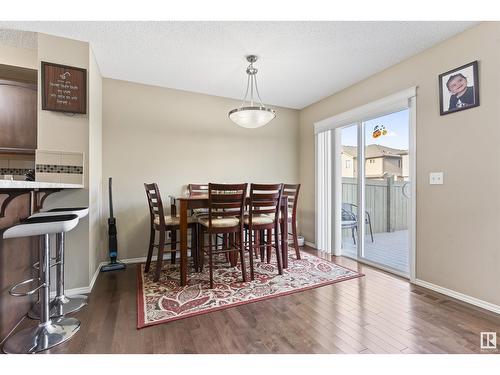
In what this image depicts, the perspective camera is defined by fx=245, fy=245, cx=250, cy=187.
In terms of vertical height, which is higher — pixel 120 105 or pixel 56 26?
pixel 56 26

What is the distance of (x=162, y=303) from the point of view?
2064mm

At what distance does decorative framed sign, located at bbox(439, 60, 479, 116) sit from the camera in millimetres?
2053

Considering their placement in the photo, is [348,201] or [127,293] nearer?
[127,293]

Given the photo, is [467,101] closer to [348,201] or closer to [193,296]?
[348,201]

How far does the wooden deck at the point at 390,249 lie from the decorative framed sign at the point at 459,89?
54.1 inches

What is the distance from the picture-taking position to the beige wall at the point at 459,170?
6.42 feet

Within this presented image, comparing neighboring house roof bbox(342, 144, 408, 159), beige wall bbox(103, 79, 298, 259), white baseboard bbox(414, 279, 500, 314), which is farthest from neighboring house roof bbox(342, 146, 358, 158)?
white baseboard bbox(414, 279, 500, 314)

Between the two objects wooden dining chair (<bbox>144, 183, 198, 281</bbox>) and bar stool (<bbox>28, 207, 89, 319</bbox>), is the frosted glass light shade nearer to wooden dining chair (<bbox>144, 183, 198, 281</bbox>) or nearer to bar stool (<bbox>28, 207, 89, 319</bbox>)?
wooden dining chair (<bbox>144, 183, 198, 281</bbox>)

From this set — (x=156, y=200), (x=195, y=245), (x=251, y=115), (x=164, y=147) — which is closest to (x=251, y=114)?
(x=251, y=115)

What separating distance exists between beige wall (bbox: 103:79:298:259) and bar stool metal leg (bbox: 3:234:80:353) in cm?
161

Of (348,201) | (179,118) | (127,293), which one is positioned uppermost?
(179,118)

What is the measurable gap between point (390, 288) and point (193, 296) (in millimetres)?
1887
